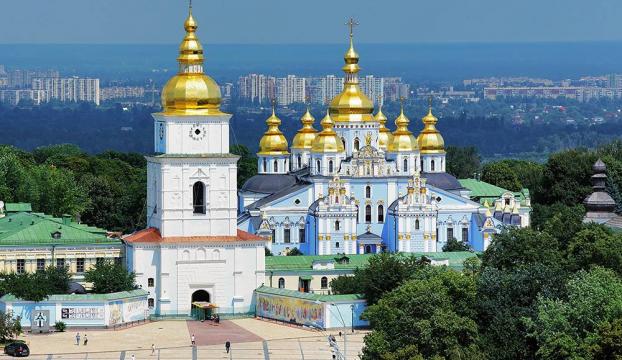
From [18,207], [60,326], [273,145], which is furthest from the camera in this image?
[273,145]

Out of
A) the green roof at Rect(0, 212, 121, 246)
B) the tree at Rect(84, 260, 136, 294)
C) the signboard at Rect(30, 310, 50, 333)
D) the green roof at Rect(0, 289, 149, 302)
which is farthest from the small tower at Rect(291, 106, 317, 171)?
the signboard at Rect(30, 310, 50, 333)

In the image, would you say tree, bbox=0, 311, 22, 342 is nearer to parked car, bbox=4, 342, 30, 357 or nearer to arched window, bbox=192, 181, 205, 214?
parked car, bbox=4, 342, 30, 357

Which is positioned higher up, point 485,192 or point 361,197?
point 485,192

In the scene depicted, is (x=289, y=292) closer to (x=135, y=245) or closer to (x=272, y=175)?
(x=135, y=245)

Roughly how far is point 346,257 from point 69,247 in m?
7.12

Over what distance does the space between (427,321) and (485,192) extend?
29.6 metres

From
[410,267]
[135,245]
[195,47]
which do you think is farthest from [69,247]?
[410,267]

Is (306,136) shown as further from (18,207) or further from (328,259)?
(328,259)

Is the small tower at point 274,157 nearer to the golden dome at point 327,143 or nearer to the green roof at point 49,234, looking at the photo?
the golden dome at point 327,143

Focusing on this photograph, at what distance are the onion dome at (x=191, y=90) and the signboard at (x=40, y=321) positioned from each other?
6.29 m

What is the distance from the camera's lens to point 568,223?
44656 mm

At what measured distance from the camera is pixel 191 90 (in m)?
45.7

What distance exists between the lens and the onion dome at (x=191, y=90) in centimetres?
4559

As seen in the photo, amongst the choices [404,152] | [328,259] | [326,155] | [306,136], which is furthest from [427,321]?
[306,136]
